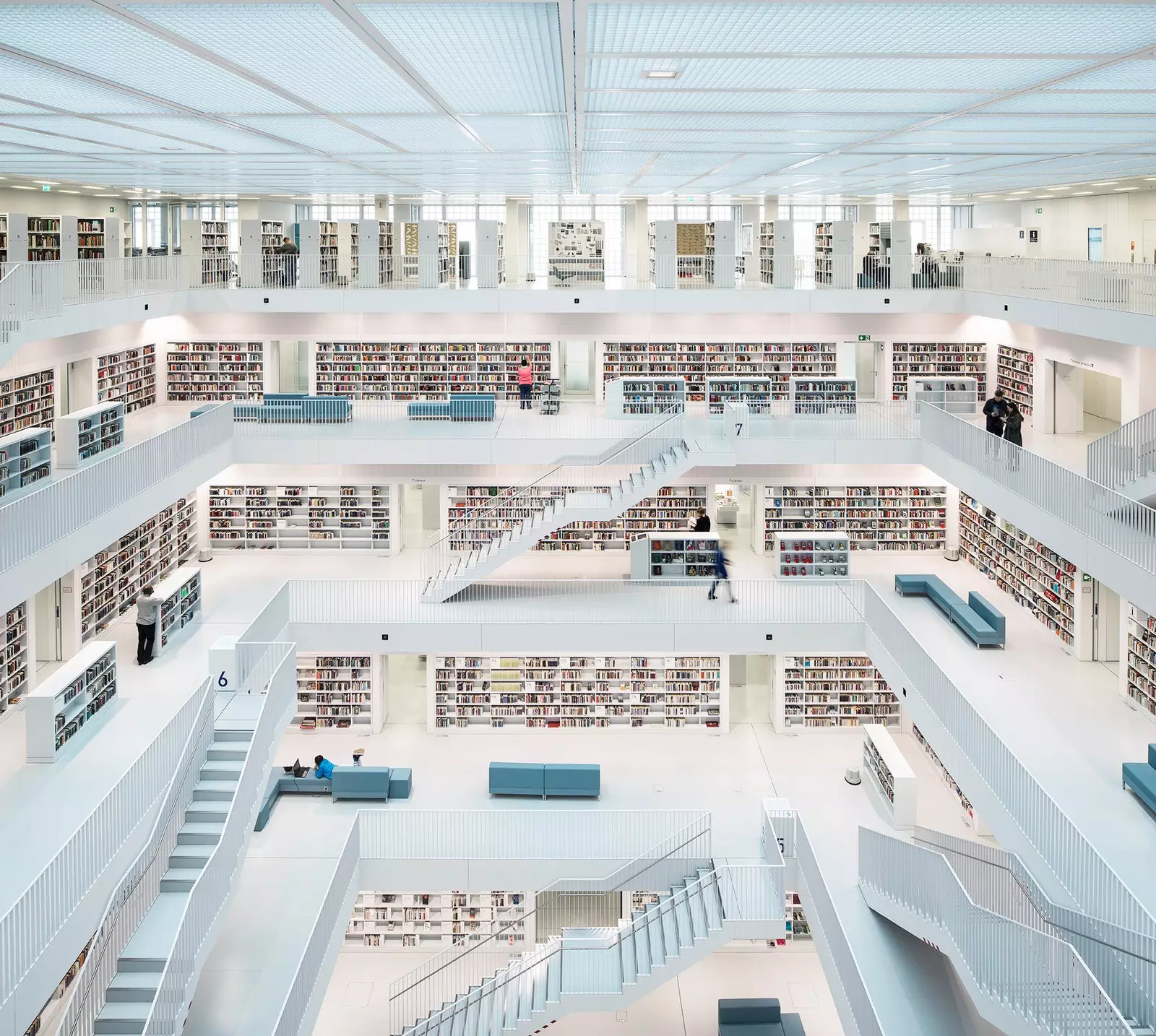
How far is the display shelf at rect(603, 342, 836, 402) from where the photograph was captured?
22.0 meters

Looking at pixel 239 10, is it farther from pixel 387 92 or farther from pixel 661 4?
pixel 387 92

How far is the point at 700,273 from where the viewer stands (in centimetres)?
2333

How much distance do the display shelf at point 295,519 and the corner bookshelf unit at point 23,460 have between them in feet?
21.3

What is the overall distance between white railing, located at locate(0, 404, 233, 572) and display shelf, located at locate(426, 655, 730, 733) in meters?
5.14

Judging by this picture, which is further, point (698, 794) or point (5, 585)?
point (698, 794)

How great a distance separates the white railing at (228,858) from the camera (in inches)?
373

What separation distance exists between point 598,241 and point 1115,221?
8588 mm

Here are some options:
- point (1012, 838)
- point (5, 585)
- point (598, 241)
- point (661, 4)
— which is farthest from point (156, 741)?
point (598, 241)

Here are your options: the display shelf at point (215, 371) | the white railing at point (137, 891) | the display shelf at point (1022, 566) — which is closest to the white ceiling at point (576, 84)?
the display shelf at point (1022, 566)

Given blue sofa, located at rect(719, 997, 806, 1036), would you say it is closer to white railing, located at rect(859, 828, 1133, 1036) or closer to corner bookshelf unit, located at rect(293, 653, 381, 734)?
white railing, located at rect(859, 828, 1133, 1036)

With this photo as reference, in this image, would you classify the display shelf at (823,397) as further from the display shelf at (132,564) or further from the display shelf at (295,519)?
the display shelf at (132,564)

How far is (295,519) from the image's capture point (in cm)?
2119

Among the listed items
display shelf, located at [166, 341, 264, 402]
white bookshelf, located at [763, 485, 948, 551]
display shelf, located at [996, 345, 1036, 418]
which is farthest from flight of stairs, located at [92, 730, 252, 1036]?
display shelf, located at [996, 345, 1036, 418]

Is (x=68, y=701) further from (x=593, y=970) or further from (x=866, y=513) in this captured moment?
(x=866, y=513)
